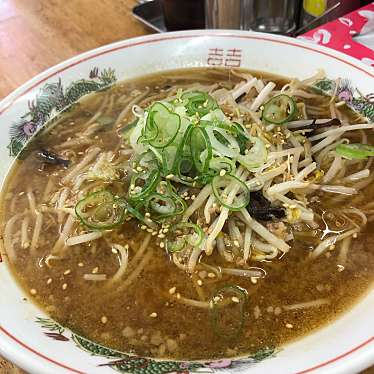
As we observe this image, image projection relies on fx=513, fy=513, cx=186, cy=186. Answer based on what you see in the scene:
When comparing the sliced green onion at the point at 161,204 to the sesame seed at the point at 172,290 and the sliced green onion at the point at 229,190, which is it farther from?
the sesame seed at the point at 172,290

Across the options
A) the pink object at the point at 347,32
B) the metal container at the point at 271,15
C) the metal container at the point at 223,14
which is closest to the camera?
the pink object at the point at 347,32

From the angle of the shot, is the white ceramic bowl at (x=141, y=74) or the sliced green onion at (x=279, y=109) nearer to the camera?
the white ceramic bowl at (x=141, y=74)

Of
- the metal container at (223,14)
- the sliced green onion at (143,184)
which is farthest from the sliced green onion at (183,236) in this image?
the metal container at (223,14)

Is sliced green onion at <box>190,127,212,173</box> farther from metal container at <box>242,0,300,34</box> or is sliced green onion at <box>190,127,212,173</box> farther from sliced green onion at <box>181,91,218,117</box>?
metal container at <box>242,0,300,34</box>

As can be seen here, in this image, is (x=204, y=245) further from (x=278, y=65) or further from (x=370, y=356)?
(x=278, y=65)

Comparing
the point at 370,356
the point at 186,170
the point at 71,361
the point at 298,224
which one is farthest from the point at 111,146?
the point at 370,356

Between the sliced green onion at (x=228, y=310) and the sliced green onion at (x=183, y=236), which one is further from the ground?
the sliced green onion at (x=183, y=236)

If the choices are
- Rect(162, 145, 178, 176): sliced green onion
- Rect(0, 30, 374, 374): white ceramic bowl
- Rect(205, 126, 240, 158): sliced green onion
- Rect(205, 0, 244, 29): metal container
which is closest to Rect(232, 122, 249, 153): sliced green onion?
Rect(205, 126, 240, 158): sliced green onion

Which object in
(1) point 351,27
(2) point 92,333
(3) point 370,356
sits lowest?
(2) point 92,333
